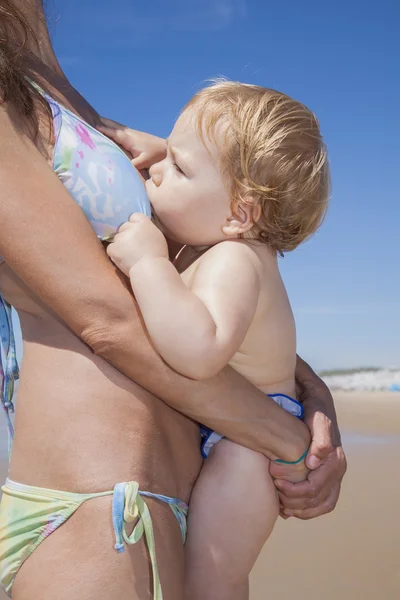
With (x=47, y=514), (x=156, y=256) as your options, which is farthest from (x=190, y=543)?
(x=156, y=256)

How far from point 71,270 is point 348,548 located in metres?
3.85

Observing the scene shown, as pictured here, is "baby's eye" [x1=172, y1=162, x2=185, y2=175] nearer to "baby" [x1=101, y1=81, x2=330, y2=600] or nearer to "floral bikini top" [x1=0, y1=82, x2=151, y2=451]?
"baby" [x1=101, y1=81, x2=330, y2=600]

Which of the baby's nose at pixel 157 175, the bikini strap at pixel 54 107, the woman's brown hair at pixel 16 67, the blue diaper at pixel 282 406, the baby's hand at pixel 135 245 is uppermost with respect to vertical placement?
the woman's brown hair at pixel 16 67

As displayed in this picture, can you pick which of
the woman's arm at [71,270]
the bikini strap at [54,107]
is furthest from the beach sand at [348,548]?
the bikini strap at [54,107]

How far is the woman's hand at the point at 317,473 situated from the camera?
192cm

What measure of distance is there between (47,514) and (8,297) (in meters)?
0.57

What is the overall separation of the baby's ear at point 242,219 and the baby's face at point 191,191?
15 mm

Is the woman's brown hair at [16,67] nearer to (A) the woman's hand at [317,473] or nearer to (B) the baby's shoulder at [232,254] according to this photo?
(B) the baby's shoulder at [232,254]

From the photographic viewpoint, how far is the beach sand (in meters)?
4.28

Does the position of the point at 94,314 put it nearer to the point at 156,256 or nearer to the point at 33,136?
the point at 156,256

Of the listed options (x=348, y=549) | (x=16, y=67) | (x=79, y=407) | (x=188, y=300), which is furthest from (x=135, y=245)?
(x=348, y=549)

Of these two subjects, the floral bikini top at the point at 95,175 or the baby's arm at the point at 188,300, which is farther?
the floral bikini top at the point at 95,175

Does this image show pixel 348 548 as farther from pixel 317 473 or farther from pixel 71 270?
pixel 71 270

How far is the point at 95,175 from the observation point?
180 centimetres
